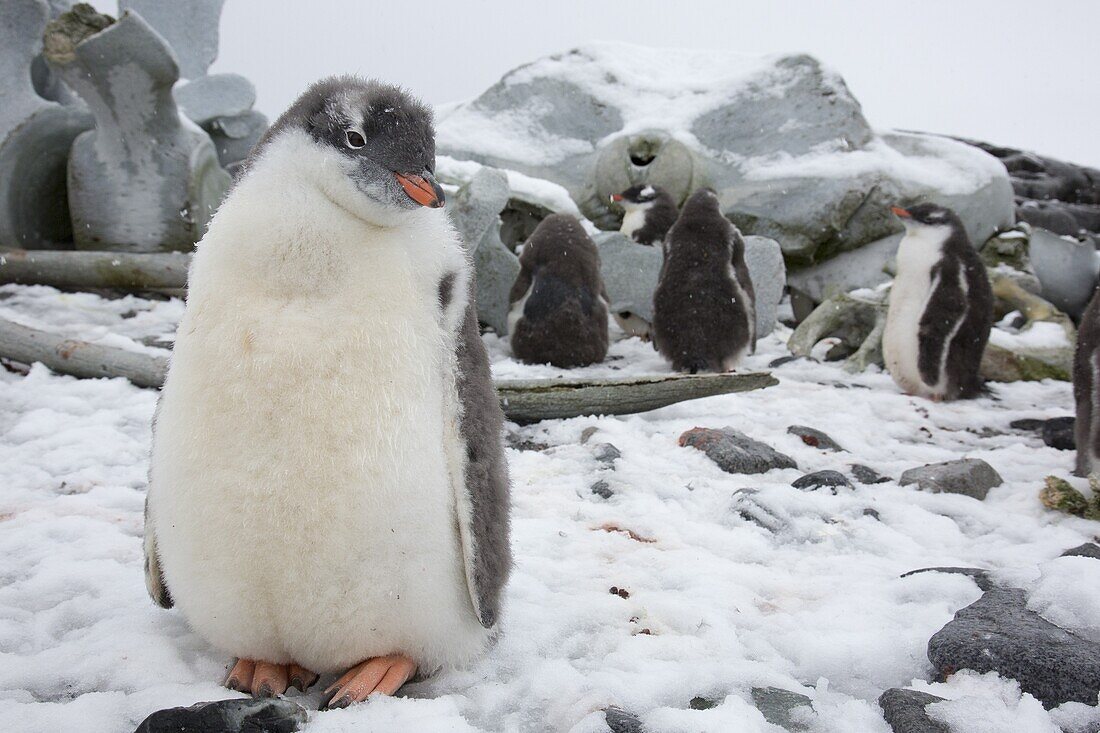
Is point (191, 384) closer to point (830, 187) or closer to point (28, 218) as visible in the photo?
point (28, 218)

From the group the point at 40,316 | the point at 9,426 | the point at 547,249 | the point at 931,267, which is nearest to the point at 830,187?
the point at 931,267

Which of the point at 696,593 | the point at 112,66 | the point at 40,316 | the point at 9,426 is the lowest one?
the point at 40,316

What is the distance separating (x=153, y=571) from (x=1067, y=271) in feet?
26.7

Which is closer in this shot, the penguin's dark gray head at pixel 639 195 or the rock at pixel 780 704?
the rock at pixel 780 704

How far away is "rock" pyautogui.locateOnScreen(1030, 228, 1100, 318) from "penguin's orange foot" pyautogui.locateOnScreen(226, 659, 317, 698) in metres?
7.86

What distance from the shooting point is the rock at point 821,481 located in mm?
3205

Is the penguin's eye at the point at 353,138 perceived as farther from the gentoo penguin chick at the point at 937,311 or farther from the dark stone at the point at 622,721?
A: the gentoo penguin chick at the point at 937,311

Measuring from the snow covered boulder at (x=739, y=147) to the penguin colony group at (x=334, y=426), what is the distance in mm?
8881

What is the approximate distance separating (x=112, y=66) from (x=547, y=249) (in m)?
3.58

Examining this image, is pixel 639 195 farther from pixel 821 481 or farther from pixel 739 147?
pixel 821 481

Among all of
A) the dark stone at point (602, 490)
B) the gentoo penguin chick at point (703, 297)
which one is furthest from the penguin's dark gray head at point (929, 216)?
the dark stone at point (602, 490)

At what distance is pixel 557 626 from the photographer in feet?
6.62

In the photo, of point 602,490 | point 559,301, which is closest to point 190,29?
point 559,301

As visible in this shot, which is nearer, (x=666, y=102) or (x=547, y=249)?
(x=547, y=249)
